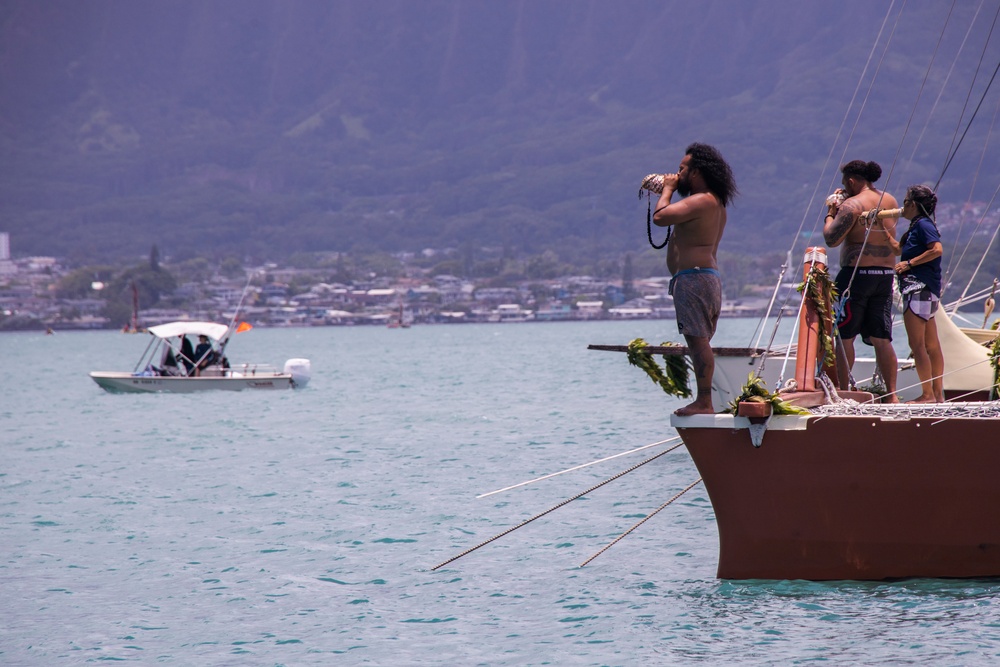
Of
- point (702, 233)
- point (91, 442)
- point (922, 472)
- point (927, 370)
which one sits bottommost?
point (91, 442)

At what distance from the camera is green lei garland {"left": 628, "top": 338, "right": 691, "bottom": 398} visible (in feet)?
35.0

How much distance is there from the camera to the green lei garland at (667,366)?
10656 millimetres

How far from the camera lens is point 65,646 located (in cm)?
973

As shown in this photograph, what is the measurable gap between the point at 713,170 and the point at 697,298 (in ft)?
3.18

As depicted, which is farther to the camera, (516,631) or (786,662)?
(516,631)

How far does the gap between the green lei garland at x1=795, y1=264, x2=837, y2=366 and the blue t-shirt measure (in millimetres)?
1106

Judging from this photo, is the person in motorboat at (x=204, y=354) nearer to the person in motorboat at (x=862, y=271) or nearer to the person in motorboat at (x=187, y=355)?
the person in motorboat at (x=187, y=355)

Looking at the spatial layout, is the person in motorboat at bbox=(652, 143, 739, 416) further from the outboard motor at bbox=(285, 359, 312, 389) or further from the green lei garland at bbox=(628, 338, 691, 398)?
the outboard motor at bbox=(285, 359, 312, 389)

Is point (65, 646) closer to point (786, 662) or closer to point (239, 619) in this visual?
point (239, 619)

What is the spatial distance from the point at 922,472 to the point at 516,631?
3251 millimetres

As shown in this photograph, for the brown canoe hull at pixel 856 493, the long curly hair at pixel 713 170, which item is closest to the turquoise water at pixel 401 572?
the brown canoe hull at pixel 856 493

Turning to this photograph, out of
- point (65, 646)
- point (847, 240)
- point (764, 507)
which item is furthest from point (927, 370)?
point (65, 646)

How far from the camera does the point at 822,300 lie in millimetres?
10188

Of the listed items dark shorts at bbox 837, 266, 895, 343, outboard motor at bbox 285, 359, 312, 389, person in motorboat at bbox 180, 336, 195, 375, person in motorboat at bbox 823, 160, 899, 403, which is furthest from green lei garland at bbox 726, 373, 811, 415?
outboard motor at bbox 285, 359, 312, 389
